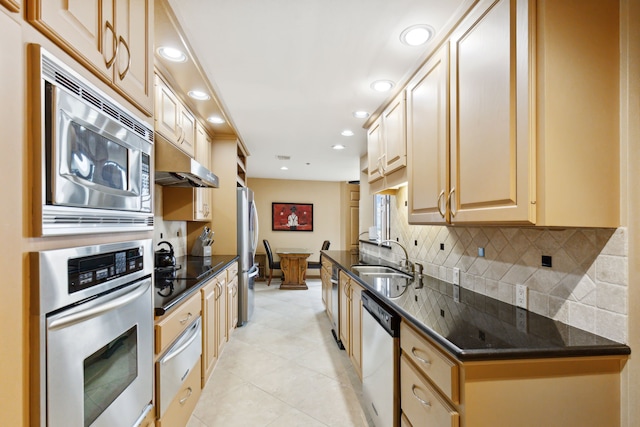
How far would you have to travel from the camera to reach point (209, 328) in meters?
2.44

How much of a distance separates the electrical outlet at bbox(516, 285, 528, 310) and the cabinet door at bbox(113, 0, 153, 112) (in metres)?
1.90

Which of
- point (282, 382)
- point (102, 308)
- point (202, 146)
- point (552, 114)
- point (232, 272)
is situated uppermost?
point (202, 146)

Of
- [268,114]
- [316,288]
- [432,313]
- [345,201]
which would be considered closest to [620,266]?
[432,313]

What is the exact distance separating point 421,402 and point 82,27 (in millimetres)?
1776

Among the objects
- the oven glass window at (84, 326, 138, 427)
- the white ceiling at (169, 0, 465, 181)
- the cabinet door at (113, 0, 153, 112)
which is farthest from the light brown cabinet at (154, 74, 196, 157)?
the oven glass window at (84, 326, 138, 427)

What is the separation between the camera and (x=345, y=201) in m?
7.61

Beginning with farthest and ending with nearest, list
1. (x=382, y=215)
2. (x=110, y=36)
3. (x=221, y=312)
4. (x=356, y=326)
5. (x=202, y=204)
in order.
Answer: (x=382, y=215), (x=202, y=204), (x=221, y=312), (x=356, y=326), (x=110, y=36)

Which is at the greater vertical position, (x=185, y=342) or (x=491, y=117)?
(x=491, y=117)

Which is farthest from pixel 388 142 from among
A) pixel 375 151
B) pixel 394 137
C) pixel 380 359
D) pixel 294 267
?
pixel 294 267

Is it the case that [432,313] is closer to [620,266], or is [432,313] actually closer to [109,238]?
[620,266]

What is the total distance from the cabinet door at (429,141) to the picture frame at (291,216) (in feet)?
18.0

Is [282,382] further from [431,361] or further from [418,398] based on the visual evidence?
[431,361]

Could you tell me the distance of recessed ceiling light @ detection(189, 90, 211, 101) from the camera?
2.44 metres

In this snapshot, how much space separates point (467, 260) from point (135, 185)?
6.08 feet
